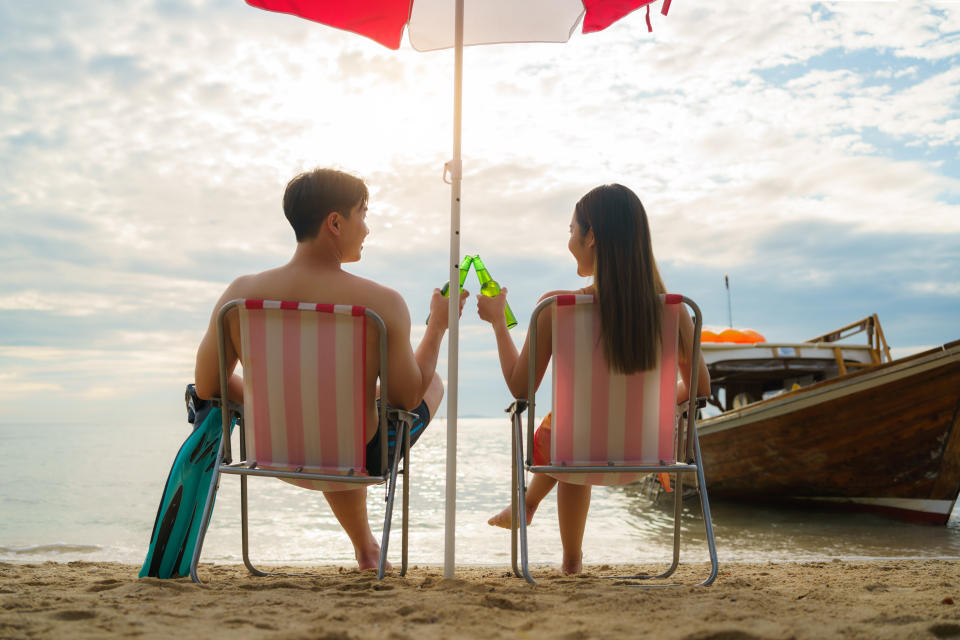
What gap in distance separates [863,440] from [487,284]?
673cm

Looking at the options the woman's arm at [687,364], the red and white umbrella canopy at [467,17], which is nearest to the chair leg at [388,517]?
the woman's arm at [687,364]

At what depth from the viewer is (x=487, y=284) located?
310 cm

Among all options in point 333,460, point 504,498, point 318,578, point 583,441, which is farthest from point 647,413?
point 504,498

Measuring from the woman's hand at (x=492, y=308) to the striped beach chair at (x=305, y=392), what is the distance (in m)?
0.56

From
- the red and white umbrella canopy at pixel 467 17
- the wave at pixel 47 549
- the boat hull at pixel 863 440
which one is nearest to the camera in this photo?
the red and white umbrella canopy at pixel 467 17

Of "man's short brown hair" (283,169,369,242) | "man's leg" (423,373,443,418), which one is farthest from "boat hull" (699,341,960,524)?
"man's short brown hair" (283,169,369,242)

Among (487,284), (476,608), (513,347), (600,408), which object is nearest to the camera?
(476,608)

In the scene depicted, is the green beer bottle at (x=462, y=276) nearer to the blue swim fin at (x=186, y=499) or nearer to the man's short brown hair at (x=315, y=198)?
the man's short brown hair at (x=315, y=198)

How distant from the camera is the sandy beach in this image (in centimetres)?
168

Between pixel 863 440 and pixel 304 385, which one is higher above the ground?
pixel 304 385

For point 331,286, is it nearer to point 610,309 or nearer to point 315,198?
point 315,198

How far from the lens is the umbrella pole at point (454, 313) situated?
2582 mm

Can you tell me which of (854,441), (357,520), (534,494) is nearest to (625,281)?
(534,494)

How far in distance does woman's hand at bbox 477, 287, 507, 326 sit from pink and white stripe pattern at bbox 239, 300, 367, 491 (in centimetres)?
63
